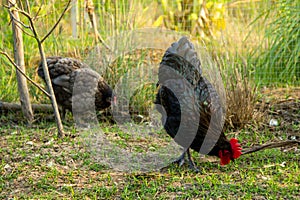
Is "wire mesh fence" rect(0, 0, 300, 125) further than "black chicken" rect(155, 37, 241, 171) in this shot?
Yes

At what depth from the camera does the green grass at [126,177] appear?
12.3 feet

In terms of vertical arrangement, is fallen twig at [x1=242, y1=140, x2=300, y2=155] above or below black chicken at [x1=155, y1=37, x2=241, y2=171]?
below

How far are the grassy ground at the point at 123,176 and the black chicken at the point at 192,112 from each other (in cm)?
25

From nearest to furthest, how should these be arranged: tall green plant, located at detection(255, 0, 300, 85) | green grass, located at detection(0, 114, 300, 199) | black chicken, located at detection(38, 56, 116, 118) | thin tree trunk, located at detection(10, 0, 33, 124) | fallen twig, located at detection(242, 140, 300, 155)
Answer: green grass, located at detection(0, 114, 300, 199) → fallen twig, located at detection(242, 140, 300, 155) → thin tree trunk, located at detection(10, 0, 33, 124) → black chicken, located at detection(38, 56, 116, 118) → tall green plant, located at detection(255, 0, 300, 85)

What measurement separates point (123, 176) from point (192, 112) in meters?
0.85

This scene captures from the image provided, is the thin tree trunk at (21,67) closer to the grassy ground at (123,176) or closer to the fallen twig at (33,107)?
the fallen twig at (33,107)

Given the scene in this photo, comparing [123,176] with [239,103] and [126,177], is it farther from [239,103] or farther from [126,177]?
[239,103]

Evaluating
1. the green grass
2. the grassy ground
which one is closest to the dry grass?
the grassy ground

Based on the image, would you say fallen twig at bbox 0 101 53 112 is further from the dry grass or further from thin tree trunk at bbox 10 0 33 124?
the dry grass

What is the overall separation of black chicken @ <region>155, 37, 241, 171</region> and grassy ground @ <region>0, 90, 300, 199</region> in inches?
9.9

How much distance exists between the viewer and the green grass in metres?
3.75

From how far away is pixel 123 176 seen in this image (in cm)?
415

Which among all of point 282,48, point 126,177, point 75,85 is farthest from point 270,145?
point 282,48

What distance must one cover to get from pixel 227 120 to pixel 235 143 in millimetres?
1514
